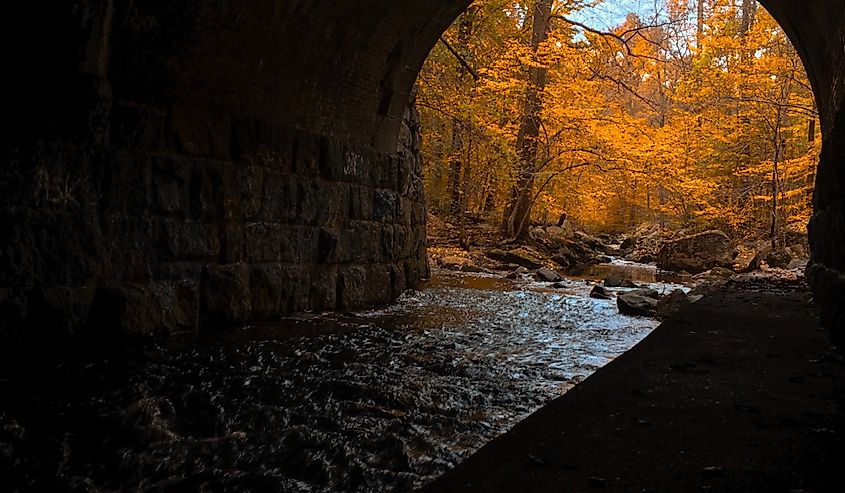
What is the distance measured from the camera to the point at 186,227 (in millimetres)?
4566

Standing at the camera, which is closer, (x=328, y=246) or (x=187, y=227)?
(x=187, y=227)

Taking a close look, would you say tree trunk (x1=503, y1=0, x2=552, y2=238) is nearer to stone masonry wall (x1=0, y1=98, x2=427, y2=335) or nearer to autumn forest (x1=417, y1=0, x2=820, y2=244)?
autumn forest (x1=417, y1=0, x2=820, y2=244)

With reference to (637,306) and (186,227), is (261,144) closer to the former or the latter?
(186,227)

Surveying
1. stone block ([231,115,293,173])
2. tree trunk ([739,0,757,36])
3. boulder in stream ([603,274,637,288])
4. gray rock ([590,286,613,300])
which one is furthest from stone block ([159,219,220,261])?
tree trunk ([739,0,757,36])

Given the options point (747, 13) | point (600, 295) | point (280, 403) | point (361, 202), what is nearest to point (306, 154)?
point (361, 202)

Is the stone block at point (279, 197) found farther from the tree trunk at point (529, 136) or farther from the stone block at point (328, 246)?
the tree trunk at point (529, 136)

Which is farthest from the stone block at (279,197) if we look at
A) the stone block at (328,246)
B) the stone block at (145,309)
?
the stone block at (145,309)

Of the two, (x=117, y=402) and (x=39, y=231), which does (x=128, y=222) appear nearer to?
(x=39, y=231)

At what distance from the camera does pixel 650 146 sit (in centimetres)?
→ 1487

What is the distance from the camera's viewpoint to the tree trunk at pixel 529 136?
15.4 metres

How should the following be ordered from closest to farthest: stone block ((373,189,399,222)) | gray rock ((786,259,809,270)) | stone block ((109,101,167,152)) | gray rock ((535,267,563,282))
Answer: stone block ((109,101,167,152)) → stone block ((373,189,399,222)) → gray rock ((535,267,563,282)) → gray rock ((786,259,809,270))

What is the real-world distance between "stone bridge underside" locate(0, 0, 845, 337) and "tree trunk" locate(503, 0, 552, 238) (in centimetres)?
897

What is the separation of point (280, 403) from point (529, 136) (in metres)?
13.9

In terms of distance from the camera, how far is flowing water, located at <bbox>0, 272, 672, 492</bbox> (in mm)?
2062
